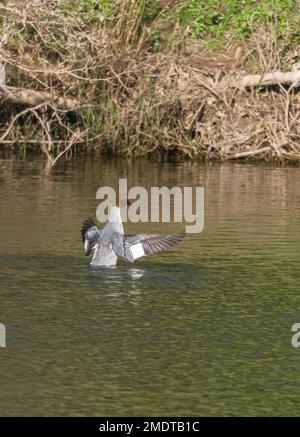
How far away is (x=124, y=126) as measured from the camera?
19.1 metres

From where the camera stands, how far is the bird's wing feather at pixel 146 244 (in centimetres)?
1129

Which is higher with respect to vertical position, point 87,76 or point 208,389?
point 87,76

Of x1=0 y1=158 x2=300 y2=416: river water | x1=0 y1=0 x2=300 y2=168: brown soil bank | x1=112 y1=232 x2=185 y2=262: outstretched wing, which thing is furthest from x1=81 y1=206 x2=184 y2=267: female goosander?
x1=0 y1=0 x2=300 y2=168: brown soil bank

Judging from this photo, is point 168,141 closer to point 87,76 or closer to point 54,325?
point 87,76

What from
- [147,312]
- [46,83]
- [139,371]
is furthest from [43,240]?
[46,83]

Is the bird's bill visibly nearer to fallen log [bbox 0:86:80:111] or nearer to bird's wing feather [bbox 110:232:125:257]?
bird's wing feather [bbox 110:232:125:257]

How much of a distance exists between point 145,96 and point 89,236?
7.54 m

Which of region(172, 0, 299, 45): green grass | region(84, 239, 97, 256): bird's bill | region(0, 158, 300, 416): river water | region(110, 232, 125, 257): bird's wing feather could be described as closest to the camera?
region(0, 158, 300, 416): river water

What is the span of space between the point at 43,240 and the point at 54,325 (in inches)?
121

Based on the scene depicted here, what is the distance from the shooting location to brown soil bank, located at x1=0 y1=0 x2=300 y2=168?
61.5 ft

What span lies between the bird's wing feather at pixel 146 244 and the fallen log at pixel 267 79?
8.35 metres

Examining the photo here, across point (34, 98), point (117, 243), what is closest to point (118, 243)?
point (117, 243)

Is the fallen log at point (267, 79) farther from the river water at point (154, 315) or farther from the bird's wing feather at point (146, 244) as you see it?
the bird's wing feather at point (146, 244)

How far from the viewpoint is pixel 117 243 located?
11.3m
